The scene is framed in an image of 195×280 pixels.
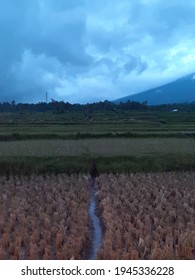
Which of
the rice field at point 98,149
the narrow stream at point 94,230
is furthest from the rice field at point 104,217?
the rice field at point 98,149

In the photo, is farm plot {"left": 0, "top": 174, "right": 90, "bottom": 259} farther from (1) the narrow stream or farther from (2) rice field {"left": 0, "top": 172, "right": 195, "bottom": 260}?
(1) the narrow stream

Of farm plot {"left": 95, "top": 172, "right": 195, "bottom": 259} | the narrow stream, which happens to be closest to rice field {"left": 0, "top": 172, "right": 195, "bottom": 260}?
farm plot {"left": 95, "top": 172, "right": 195, "bottom": 259}

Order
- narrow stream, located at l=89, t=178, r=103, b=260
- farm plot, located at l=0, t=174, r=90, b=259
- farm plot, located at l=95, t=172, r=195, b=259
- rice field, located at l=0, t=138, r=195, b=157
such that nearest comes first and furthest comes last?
farm plot, located at l=95, t=172, r=195, b=259, farm plot, located at l=0, t=174, r=90, b=259, narrow stream, located at l=89, t=178, r=103, b=260, rice field, located at l=0, t=138, r=195, b=157

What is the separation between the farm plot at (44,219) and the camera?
6805 mm

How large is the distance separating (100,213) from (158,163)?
6022mm

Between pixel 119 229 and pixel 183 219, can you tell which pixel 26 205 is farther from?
pixel 183 219

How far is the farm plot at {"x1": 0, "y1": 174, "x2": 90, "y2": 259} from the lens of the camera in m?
6.80

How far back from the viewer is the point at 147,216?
851 cm

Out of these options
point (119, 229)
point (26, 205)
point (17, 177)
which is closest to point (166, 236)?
point (119, 229)

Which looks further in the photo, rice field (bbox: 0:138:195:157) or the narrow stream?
rice field (bbox: 0:138:195:157)

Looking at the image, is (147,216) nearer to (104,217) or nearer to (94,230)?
(104,217)

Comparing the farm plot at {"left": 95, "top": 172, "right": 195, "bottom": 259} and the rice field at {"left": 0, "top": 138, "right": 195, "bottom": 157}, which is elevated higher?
the rice field at {"left": 0, "top": 138, "right": 195, "bottom": 157}

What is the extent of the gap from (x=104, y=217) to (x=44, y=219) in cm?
→ 125

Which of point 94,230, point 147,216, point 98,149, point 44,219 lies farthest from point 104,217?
Result: point 98,149
